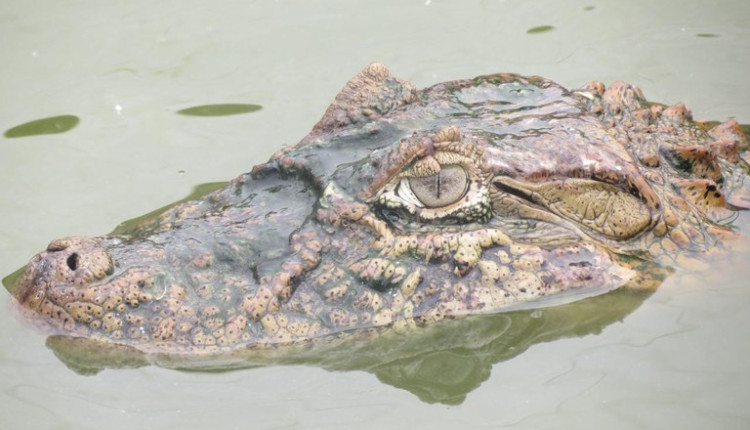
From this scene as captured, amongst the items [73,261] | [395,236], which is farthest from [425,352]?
[73,261]

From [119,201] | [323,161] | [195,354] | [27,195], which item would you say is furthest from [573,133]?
[27,195]

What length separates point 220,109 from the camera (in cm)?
743

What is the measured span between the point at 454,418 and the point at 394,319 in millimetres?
566

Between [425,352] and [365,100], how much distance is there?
4.65ft

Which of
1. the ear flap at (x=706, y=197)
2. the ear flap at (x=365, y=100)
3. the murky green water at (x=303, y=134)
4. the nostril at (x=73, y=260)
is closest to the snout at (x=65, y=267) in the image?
the nostril at (x=73, y=260)

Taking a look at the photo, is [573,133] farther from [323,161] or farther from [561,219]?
[323,161]

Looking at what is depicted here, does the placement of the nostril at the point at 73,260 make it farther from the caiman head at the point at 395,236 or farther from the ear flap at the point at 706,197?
the ear flap at the point at 706,197

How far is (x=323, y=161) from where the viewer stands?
15.5 ft

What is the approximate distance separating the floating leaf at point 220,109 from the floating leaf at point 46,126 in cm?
85

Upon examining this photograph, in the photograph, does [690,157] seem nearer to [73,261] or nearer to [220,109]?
[73,261]

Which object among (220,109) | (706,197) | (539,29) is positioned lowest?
(220,109)

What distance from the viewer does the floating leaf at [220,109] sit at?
738 centimetres

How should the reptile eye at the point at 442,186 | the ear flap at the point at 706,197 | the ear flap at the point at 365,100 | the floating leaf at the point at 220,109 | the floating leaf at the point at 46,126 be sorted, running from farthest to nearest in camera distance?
the floating leaf at the point at 220,109, the floating leaf at the point at 46,126, the ear flap at the point at 365,100, the ear flap at the point at 706,197, the reptile eye at the point at 442,186

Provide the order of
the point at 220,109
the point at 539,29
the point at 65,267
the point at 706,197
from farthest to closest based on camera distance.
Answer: the point at 539,29, the point at 220,109, the point at 706,197, the point at 65,267
